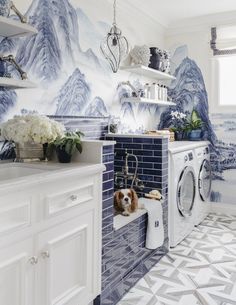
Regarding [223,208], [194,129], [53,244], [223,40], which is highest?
[223,40]

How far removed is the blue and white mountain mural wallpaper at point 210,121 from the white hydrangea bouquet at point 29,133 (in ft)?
8.93

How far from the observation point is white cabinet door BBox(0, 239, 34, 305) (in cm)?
140

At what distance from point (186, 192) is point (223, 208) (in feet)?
3.77

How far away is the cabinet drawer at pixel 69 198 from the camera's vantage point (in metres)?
1.63

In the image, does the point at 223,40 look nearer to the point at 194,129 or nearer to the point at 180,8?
the point at 180,8

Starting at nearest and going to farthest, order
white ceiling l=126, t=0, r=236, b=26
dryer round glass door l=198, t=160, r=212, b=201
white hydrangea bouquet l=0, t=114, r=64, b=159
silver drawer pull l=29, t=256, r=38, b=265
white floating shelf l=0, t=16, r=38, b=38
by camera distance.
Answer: silver drawer pull l=29, t=256, r=38, b=265
white floating shelf l=0, t=16, r=38, b=38
white hydrangea bouquet l=0, t=114, r=64, b=159
white ceiling l=126, t=0, r=236, b=26
dryer round glass door l=198, t=160, r=212, b=201

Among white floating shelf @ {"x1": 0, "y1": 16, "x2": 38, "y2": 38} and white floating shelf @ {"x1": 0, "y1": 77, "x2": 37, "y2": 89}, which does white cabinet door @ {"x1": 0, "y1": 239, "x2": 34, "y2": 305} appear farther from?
white floating shelf @ {"x1": 0, "y1": 16, "x2": 38, "y2": 38}

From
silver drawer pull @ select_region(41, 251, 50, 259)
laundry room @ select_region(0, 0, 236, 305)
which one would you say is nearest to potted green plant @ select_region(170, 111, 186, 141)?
laundry room @ select_region(0, 0, 236, 305)

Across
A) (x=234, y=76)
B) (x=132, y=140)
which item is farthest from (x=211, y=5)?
(x=132, y=140)

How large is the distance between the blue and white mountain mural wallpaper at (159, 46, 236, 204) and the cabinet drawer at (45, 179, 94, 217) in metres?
2.83

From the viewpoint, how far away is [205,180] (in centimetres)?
408

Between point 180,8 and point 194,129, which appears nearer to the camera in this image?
point 180,8

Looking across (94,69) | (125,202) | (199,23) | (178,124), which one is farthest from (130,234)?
(199,23)

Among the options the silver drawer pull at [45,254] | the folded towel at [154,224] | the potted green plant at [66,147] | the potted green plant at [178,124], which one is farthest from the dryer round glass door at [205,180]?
the silver drawer pull at [45,254]
